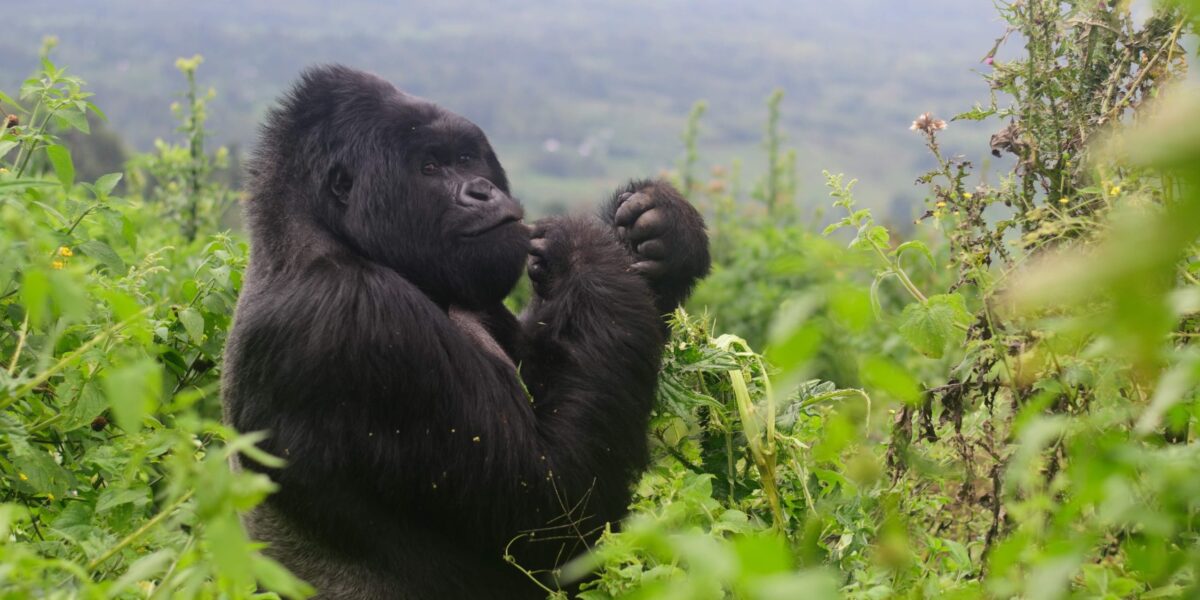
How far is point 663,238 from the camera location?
4129 millimetres

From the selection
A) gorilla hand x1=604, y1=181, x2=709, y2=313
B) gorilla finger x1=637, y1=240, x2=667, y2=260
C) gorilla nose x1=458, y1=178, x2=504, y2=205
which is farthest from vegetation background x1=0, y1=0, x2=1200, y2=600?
gorilla nose x1=458, y1=178, x2=504, y2=205

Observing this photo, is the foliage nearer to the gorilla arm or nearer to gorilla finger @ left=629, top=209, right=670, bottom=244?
the gorilla arm

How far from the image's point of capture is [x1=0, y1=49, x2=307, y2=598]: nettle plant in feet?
5.22

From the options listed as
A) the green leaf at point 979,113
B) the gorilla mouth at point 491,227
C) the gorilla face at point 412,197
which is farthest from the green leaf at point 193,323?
the green leaf at point 979,113

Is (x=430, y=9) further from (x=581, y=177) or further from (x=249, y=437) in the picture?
(x=249, y=437)

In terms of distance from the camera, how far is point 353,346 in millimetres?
3189

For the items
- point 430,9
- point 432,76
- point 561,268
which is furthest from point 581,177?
point 561,268

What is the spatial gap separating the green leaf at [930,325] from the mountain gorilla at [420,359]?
35.2 inches

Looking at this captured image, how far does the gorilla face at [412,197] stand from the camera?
12.0ft

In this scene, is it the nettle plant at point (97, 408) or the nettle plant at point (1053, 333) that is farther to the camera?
the nettle plant at point (1053, 333)

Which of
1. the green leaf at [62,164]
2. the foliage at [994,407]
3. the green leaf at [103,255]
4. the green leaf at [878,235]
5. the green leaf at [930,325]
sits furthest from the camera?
the green leaf at [103,255]

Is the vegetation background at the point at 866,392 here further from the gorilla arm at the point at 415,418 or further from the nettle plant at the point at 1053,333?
the gorilla arm at the point at 415,418

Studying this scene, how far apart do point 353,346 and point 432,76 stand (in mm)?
100467

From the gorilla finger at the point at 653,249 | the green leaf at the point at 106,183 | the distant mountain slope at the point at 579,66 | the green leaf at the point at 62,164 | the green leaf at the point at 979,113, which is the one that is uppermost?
the green leaf at the point at 979,113
